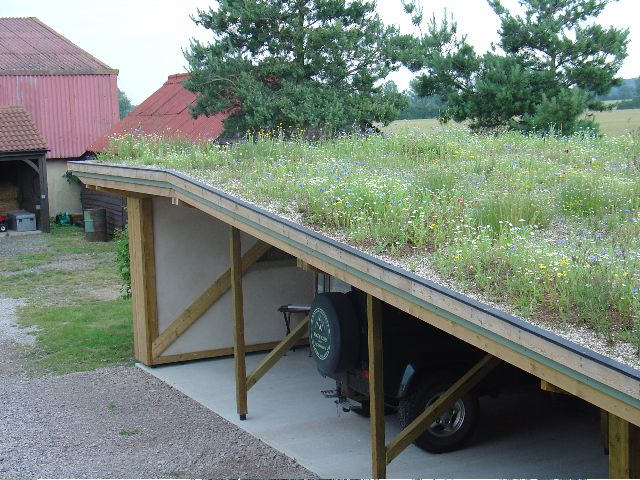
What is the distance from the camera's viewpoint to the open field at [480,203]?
513cm

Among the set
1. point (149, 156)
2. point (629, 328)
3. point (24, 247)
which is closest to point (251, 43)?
point (24, 247)

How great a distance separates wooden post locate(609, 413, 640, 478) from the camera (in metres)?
4.97

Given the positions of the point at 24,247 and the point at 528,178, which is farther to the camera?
the point at 24,247

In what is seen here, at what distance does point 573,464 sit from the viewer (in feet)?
25.7

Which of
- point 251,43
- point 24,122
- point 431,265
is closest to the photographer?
point 431,265

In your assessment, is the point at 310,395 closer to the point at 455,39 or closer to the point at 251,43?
the point at 251,43

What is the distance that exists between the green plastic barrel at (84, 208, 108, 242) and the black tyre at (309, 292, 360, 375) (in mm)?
18650

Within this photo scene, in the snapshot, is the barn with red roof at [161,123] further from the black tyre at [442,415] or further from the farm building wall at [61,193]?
the black tyre at [442,415]

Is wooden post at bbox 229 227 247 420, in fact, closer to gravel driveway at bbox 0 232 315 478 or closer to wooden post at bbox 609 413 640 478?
gravel driveway at bbox 0 232 315 478

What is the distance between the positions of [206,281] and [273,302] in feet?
3.26

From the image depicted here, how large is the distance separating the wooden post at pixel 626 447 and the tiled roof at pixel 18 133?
2444 cm

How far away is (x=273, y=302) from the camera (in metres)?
12.1

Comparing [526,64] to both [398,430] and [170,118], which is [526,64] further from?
[398,430]

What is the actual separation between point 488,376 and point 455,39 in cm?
1579
